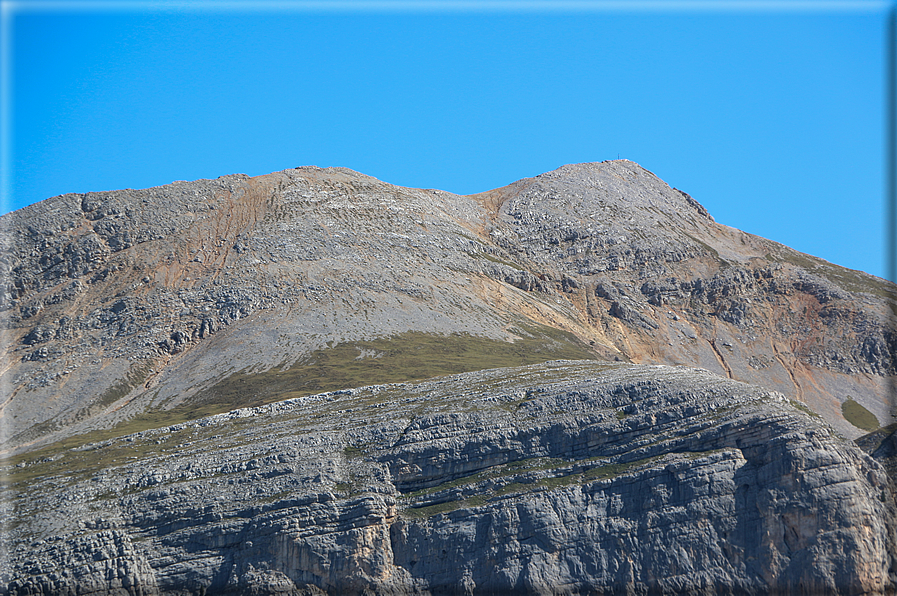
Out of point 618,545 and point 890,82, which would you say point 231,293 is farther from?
point 890,82

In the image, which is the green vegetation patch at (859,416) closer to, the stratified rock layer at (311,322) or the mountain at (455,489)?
the stratified rock layer at (311,322)

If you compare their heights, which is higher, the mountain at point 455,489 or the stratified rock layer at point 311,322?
the stratified rock layer at point 311,322

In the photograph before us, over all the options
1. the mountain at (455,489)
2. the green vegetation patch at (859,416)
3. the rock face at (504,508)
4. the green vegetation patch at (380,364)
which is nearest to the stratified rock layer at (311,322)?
the green vegetation patch at (380,364)

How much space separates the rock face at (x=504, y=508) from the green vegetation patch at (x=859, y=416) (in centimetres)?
7105

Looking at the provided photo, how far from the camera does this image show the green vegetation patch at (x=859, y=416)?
6309 inches

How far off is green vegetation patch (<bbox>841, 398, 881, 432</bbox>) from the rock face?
233 ft

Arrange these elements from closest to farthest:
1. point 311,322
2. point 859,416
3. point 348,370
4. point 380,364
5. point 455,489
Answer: point 455,489 < point 348,370 < point 380,364 < point 859,416 < point 311,322

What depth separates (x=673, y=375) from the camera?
10538 cm

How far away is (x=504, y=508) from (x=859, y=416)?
10016cm

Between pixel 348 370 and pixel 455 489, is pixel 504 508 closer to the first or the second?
pixel 455 489

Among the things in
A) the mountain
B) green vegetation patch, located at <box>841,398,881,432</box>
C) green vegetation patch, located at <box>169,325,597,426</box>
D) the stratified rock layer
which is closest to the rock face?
the mountain

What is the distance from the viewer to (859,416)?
163875 mm

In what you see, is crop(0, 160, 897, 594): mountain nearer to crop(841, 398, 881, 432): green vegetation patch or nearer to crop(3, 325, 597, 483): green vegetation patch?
crop(3, 325, 597, 483): green vegetation patch

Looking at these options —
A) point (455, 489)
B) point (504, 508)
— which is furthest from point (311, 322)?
point (504, 508)
